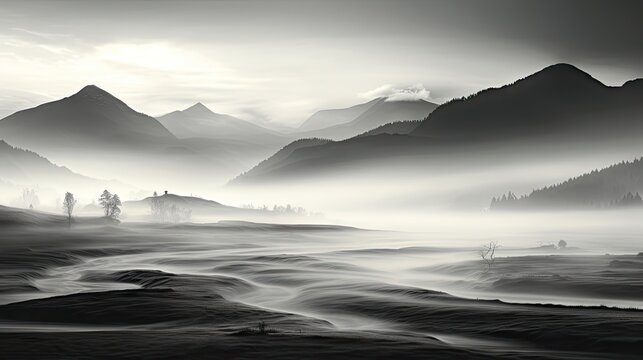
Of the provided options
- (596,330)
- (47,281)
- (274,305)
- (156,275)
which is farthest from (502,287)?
(47,281)

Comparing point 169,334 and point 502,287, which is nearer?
point 169,334

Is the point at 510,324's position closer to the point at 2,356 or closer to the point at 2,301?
the point at 2,356

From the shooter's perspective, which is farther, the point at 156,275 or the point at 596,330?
the point at 156,275

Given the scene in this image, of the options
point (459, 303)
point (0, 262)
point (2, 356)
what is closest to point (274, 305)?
point (459, 303)

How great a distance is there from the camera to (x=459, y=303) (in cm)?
8162

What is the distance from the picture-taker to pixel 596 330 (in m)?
61.0

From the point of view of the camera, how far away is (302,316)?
74375 mm

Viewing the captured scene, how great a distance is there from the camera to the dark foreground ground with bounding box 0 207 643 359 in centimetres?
5212

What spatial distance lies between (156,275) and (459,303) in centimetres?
5313

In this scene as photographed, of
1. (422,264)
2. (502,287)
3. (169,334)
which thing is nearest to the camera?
(169,334)

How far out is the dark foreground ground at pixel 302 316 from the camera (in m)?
52.1

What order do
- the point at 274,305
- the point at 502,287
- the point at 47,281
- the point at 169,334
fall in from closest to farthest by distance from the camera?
1. the point at 169,334
2. the point at 274,305
3. the point at 502,287
4. the point at 47,281

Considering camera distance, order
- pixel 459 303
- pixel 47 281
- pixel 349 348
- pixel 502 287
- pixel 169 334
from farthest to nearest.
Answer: pixel 47 281, pixel 502 287, pixel 459 303, pixel 169 334, pixel 349 348

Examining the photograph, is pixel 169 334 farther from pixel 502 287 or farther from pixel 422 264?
pixel 422 264
